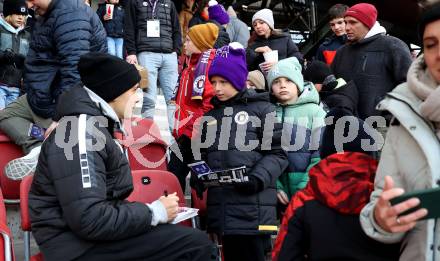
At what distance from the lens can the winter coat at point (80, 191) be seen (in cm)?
259

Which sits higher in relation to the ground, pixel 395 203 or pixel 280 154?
pixel 395 203

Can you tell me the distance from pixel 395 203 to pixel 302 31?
12607 mm

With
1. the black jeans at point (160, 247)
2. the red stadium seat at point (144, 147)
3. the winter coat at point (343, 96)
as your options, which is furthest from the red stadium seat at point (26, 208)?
the winter coat at point (343, 96)

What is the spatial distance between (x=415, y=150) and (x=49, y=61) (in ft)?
10.3

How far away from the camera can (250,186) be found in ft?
11.5

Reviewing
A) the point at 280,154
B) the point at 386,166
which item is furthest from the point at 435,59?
the point at 280,154

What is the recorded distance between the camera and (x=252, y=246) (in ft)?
12.1

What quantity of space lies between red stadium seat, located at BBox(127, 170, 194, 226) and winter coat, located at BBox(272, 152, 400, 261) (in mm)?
1568

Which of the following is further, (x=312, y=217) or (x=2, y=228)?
(x=2, y=228)

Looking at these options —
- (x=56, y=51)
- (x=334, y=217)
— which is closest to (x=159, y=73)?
(x=56, y=51)

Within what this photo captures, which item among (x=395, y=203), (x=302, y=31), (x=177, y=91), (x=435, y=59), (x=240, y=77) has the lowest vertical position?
(x=302, y=31)

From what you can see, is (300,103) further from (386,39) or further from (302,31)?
(302,31)

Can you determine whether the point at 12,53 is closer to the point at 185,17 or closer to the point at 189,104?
the point at 189,104

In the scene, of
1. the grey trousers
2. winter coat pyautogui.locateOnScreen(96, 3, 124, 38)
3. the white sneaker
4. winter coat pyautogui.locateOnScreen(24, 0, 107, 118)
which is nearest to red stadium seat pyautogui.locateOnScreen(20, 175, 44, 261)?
the white sneaker
